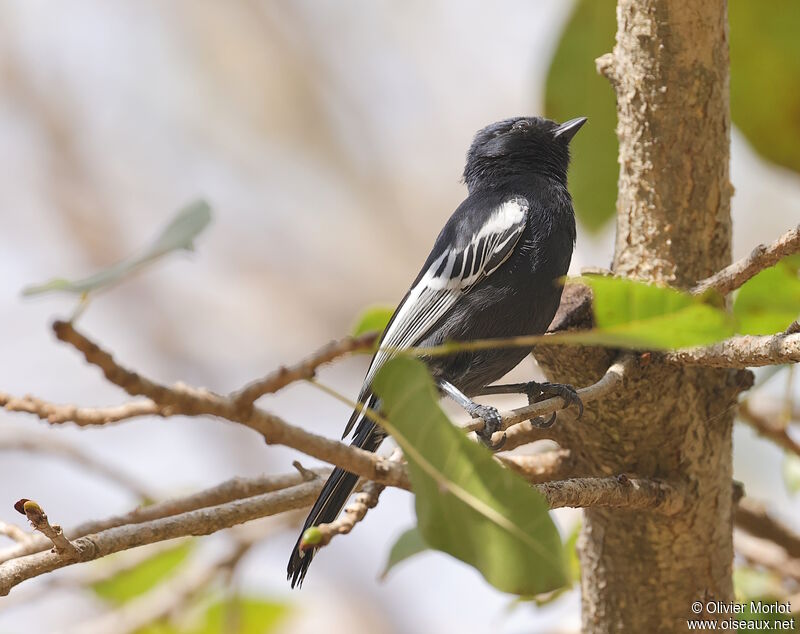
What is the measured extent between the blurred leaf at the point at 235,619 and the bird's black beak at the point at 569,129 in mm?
1867

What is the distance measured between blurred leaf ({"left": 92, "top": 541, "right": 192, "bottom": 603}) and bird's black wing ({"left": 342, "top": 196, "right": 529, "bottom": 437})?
1.40 m

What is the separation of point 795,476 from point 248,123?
7604 millimetres

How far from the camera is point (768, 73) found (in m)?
2.76

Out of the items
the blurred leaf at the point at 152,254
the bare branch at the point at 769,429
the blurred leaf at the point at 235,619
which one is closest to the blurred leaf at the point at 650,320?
the blurred leaf at the point at 152,254

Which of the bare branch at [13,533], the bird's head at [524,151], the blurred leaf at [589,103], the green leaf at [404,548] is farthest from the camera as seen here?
the bird's head at [524,151]

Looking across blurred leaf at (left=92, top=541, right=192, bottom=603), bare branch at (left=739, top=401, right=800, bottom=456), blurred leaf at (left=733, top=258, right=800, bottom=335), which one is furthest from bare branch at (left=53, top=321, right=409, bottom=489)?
blurred leaf at (left=92, top=541, right=192, bottom=603)

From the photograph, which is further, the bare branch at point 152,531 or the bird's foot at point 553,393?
the bird's foot at point 553,393

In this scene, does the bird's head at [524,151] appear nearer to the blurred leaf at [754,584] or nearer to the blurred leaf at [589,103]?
the blurred leaf at [589,103]

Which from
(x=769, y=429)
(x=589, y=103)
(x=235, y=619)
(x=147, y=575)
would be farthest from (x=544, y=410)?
(x=147, y=575)

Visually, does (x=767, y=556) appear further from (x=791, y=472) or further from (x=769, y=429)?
(x=769, y=429)

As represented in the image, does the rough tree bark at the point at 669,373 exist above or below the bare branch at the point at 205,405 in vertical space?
above

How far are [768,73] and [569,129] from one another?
0.63 m

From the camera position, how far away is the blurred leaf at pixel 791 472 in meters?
2.87

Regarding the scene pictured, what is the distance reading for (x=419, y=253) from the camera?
8492mm
